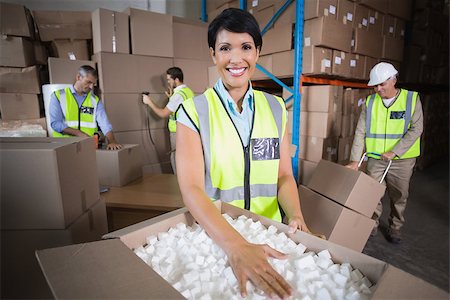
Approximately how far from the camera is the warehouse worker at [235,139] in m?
0.96

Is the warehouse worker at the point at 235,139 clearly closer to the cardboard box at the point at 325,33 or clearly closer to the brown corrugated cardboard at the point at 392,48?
the cardboard box at the point at 325,33

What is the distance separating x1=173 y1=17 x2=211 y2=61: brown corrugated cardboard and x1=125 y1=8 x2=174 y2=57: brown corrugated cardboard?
4.8 inches

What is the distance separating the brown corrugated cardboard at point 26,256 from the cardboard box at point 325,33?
2472 millimetres

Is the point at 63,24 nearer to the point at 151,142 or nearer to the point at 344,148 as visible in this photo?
the point at 151,142

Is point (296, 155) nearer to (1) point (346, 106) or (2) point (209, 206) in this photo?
(1) point (346, 106)

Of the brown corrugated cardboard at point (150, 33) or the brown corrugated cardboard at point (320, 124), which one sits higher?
the brown corrugated cardboard at point (150, 33)

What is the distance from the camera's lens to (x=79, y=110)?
267 centimetres

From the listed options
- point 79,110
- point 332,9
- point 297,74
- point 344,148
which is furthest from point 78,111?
point 344,148

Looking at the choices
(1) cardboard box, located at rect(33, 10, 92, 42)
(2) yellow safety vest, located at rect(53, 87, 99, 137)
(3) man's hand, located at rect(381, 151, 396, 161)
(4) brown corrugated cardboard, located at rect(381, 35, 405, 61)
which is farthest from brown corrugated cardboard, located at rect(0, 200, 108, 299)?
(4) brown corrugated cardboard, located at rect(381, 35, 405, 61)

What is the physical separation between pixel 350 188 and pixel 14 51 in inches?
144

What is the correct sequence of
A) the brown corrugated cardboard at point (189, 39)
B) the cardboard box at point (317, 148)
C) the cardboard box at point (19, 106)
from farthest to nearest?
the brown corrugated cardboard at point (189, 39)
the cardboard box at point (19, 106)
the cardboard box at point (317, 148)

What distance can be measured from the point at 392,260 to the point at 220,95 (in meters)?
2.17

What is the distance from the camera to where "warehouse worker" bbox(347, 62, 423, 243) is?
7.88ft

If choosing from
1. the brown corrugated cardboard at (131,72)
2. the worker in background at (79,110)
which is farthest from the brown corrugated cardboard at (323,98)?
the worker in background at (79,110)
